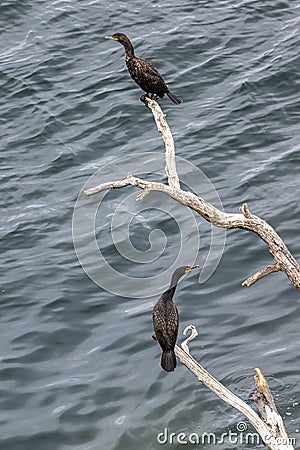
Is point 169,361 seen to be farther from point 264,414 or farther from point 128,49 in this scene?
point 128,49

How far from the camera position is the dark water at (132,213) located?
361 inches

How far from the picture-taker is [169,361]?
6.74 metres

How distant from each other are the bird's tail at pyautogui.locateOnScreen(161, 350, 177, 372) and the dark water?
6.54ft

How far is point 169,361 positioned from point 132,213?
6119 millimetres

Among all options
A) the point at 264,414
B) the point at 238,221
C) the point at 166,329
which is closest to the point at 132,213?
the point at 166,329

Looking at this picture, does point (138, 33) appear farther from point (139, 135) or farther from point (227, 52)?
point (139, 135)

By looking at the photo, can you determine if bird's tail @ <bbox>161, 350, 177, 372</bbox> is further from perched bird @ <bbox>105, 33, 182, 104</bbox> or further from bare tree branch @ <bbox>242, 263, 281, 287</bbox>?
perched bird @ <bbox>105, 33, 182, 104</bbox>

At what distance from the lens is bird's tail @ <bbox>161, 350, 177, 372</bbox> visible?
6716mm

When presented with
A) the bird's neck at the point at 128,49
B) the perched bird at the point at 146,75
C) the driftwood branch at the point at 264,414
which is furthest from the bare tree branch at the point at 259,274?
the bird's neck at the point at 128,49

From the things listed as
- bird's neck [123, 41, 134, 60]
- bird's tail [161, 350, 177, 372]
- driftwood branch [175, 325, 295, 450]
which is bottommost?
bird's tail [161, 350, 177, 372]

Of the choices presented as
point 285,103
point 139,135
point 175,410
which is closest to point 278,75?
point 285,103

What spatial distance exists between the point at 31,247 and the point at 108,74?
16.8 feet

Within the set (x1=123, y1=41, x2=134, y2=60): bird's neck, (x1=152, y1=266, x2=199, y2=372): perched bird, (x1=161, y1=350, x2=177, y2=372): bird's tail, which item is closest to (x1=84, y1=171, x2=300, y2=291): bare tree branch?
(x1=152, y1=266, x2=199, y2=372): perched bird

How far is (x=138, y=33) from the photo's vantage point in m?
16.8
